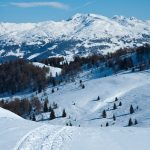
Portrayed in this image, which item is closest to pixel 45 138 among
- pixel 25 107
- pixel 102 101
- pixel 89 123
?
pixel 89 123

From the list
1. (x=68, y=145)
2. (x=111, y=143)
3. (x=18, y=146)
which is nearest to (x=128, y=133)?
(x=111, y=143)

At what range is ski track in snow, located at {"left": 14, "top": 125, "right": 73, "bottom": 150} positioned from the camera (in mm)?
33812

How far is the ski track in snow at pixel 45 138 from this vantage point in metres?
33.8

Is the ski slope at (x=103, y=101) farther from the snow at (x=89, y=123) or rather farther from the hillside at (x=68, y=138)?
the hillside at (x=68, y=138)

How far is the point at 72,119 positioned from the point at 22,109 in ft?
79.0

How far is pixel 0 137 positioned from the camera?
37.4 metres

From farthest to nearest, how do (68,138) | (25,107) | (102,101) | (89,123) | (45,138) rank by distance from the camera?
(102,101) < (25,107) < (89,123) < (68,138) < (45,138)

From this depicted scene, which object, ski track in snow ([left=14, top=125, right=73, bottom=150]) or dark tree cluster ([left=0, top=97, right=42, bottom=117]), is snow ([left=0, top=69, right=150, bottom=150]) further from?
dark tree cluster ([left=0, top=97, right=42, bottom=117])

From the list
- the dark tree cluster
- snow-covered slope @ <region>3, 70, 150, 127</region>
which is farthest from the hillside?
the dark tree cluster

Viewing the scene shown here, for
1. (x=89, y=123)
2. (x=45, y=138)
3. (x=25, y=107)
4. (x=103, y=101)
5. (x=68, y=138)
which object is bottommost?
(x=89, y=123)

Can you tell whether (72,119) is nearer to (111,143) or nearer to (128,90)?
(128,90)

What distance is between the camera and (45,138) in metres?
36.6

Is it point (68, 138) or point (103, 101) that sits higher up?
point (68, 138)

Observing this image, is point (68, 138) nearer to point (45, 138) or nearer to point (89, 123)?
point (45, 138)
